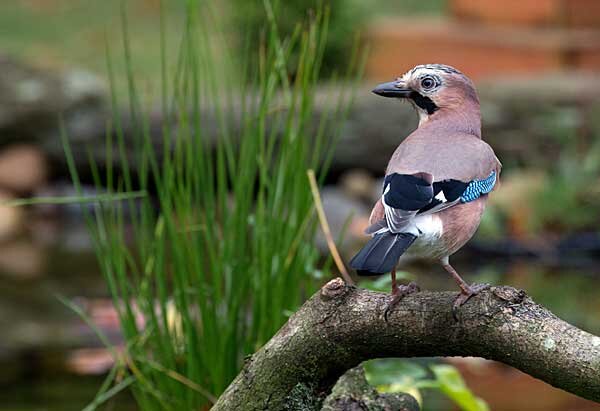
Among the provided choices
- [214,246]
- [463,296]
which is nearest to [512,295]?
[463,296]

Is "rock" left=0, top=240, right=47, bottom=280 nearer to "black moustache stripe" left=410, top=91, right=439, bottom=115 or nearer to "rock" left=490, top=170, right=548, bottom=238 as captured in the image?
"rock" left=490, top=170, right=548, bottom=238

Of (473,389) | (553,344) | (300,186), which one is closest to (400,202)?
(553,344)

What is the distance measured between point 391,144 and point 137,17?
636 cm

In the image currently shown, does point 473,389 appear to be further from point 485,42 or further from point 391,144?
point 485,42

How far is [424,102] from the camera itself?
205 centimetres

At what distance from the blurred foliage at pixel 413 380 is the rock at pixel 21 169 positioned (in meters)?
6.07

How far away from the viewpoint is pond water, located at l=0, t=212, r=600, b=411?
181 inches

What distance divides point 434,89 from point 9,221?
6660mm

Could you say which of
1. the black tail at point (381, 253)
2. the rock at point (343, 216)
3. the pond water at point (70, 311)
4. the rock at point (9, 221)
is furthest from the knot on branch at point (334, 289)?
the rock at point (9, 221)

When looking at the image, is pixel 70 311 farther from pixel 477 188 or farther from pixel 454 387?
pixel 477 188

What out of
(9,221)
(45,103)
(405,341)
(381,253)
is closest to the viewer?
(381,253)

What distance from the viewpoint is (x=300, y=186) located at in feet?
9.12

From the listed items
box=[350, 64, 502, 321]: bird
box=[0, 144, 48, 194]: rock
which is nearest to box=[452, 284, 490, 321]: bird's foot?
box=[350, 64, 502, 321]: bird

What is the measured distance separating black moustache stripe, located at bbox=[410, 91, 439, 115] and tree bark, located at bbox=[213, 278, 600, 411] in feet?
1.22
